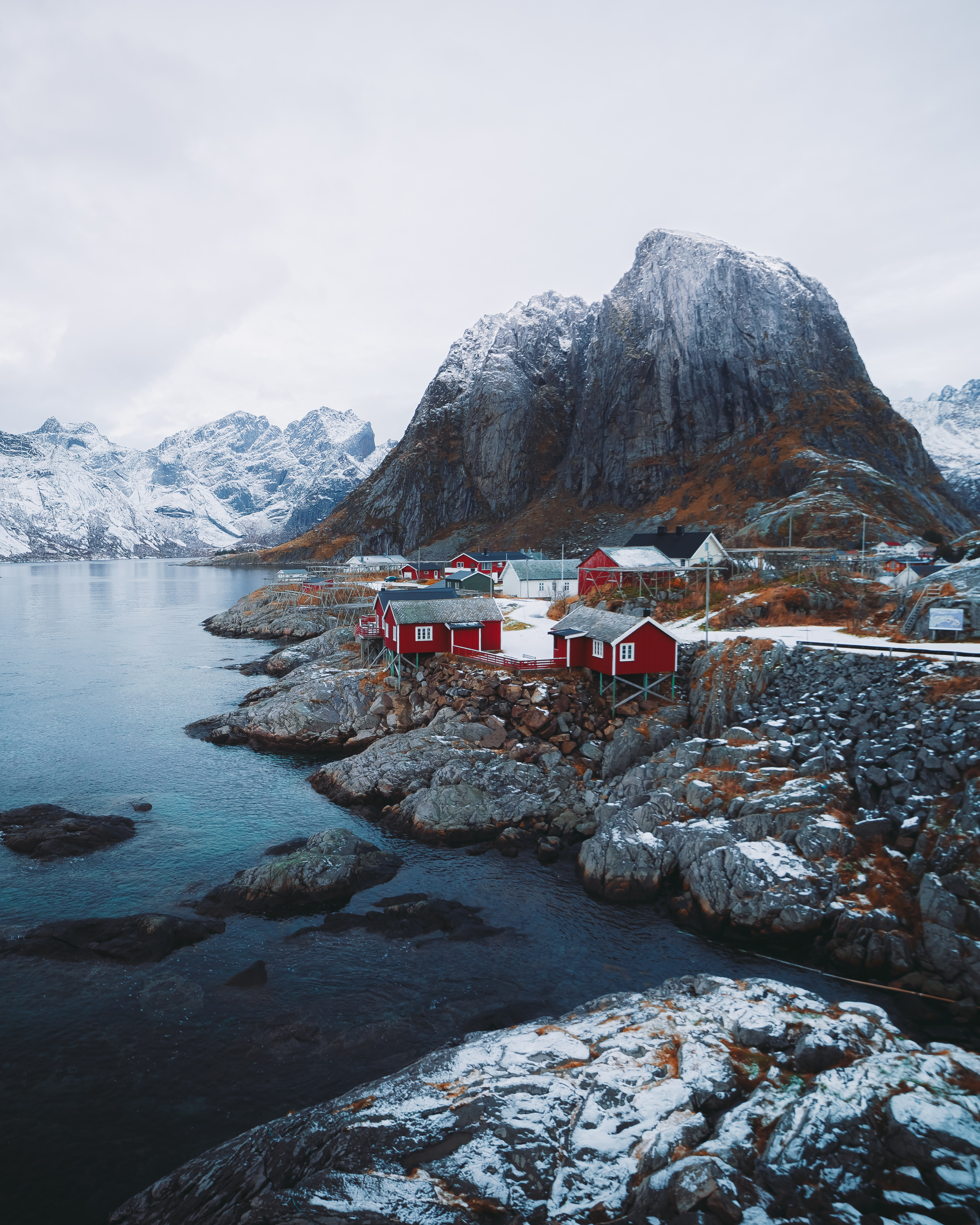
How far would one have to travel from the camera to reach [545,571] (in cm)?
8125

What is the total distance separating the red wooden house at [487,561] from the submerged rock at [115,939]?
68.7m

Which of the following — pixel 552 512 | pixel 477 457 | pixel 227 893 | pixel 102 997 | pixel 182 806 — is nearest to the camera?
pixel 102 997

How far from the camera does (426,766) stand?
33219 mm

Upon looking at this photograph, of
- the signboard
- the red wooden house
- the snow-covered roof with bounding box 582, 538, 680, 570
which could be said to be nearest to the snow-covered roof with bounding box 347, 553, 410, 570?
the red wooden house

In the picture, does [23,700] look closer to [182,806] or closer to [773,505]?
[182,806]

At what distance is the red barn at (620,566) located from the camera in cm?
6044

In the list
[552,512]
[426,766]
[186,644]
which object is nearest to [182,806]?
[426,766]

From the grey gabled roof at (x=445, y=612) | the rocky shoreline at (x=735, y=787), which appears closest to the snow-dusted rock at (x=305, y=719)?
the rocky shoreline at (x=735, y=787)

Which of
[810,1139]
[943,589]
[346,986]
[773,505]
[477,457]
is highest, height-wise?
[477,457]

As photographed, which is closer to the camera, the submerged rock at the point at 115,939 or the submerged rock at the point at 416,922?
the submerged rock at the point at 115,939

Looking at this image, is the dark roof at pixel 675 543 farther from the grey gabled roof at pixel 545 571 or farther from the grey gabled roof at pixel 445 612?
the grey gabled roof at pixel 445 612

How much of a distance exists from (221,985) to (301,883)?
506 centimetres

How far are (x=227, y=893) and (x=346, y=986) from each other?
7202 mm

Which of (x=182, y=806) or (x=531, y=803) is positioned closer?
(x=531, y=803)
